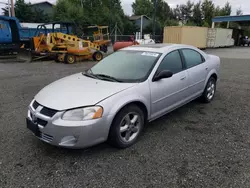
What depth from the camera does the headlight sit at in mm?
2580

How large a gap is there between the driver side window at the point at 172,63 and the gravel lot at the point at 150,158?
99cm

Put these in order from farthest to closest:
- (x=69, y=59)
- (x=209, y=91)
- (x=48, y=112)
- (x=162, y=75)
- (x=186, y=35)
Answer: (x=186, y=35) < (x=69, y=59) < (x=209, y=91) < (x=162, y=75) < (x=48, y=112)

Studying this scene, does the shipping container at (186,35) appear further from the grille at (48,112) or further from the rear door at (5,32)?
the grille at (48,112)

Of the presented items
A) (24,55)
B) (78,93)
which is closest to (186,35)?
(24,55)

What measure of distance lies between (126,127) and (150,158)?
0.54 meters

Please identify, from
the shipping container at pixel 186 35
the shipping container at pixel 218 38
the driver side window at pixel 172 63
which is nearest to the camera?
the driver side window at pixel 172 63

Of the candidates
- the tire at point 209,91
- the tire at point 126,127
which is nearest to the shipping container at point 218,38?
the tire at point 209,91

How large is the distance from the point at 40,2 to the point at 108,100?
4508 centimetres

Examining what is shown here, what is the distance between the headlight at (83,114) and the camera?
2580 millimetres

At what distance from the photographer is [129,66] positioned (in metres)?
3.59

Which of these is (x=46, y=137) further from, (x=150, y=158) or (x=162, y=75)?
(x=162, y=75)

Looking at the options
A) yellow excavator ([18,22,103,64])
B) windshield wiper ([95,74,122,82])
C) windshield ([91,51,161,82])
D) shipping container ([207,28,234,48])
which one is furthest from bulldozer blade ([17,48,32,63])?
shipping container ([207,28,234,48])

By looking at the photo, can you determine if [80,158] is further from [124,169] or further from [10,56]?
[10,56]

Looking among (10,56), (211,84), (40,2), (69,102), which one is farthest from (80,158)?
(40,2)
